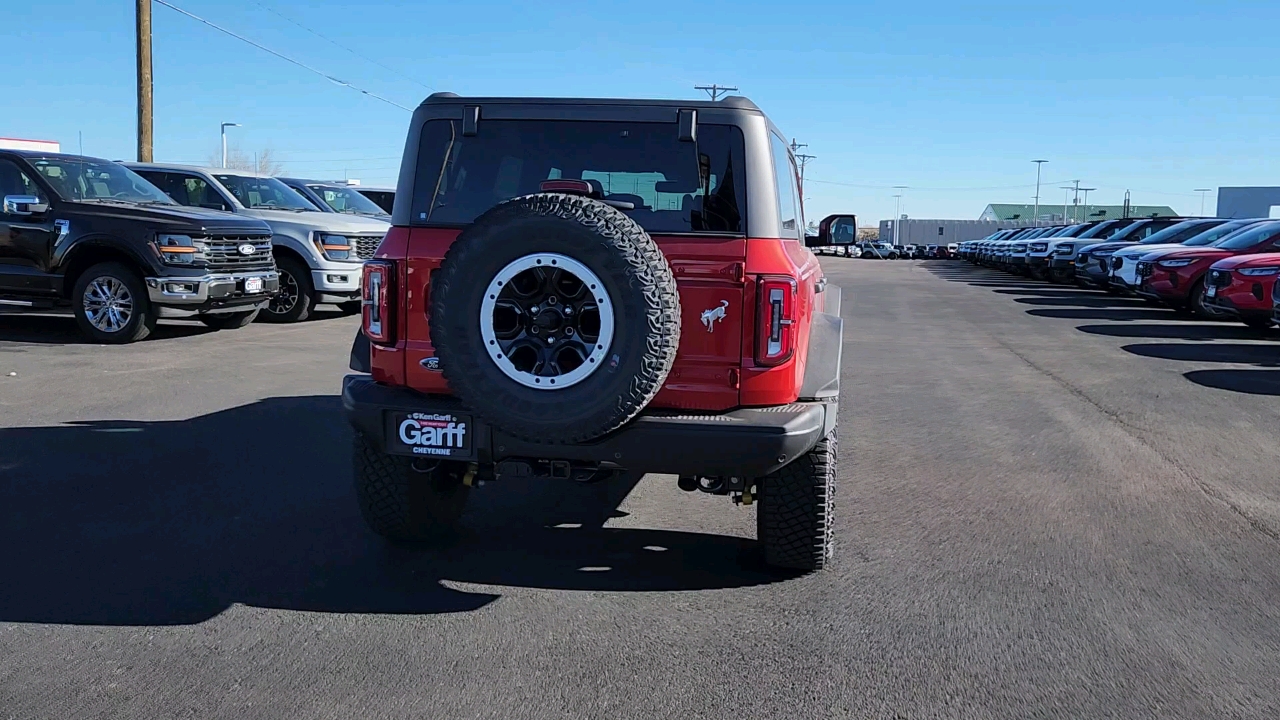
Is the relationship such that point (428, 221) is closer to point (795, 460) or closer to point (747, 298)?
point (747, 298)

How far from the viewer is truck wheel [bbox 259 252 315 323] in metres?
14.3

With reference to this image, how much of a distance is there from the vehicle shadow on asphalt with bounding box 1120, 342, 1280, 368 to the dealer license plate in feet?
33.7

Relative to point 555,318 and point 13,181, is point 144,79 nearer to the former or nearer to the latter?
point 13,181

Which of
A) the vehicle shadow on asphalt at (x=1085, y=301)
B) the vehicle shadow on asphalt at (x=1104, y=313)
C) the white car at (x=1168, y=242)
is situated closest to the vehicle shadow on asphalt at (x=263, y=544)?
the vehicle shadow on asphalt at (x=1104, y=313)

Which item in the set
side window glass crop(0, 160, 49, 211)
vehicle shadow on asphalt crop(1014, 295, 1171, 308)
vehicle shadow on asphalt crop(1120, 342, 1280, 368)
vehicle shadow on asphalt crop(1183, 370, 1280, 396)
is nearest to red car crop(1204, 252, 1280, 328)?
vehicle shadow on asphalt crop(1120, 342, 1280, 368)

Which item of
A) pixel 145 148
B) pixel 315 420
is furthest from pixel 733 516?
pixel 145 148

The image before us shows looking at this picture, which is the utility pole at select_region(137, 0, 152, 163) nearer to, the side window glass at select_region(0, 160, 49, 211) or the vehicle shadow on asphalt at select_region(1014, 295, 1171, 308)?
the side window glass at select_region(0, 160, 49, 211)

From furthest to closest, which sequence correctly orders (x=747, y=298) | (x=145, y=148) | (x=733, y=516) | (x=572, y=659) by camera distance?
1. (x=145, y=148)
2. (x=733, y=516)
3. (x=747, y=298)
4. (x=572, y=659)

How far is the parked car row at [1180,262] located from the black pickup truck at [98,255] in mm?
12199

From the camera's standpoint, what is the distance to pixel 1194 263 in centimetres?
1664

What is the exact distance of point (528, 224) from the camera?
396 cm

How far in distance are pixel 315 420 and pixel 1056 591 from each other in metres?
5.15

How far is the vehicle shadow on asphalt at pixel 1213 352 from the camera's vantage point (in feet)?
39.5

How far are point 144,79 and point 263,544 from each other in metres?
18.8
